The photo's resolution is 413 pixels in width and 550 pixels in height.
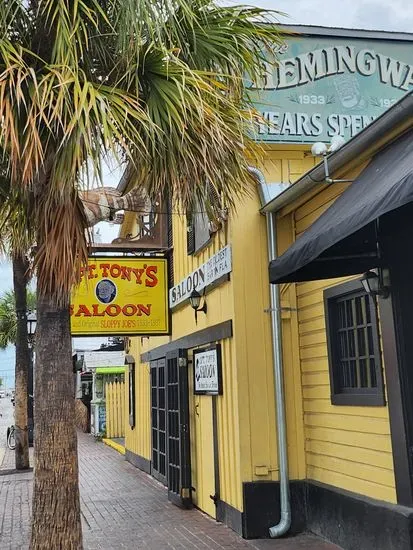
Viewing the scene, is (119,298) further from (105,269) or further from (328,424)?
(328,424)

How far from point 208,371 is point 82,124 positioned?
4861mm

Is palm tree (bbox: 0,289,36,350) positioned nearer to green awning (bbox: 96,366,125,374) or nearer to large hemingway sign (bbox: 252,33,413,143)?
green awning (bbox: 96,366,125,374)

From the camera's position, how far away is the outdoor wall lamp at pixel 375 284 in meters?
5.52

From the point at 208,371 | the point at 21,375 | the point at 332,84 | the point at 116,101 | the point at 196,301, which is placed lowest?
the point at 208,371

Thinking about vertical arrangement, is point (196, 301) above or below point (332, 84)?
below

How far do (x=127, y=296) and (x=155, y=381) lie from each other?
2902 mm

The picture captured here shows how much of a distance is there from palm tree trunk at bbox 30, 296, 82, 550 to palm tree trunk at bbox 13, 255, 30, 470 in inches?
375

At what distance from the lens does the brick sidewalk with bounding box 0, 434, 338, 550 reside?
7.06 meters

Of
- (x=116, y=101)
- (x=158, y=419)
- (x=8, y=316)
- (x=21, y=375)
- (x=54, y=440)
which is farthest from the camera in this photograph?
(x=8, y=316)

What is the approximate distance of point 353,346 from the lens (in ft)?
21.5

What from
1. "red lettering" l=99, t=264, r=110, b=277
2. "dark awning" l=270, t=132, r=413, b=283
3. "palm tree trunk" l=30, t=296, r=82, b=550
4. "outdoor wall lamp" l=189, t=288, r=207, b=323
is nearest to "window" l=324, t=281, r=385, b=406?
"dark awning" l=270, t=132, r=413, b=283

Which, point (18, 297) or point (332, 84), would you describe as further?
point (18, 297)

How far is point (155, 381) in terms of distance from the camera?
1201cm

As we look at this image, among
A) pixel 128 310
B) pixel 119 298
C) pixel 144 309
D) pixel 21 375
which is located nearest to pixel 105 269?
pixel 119 298
